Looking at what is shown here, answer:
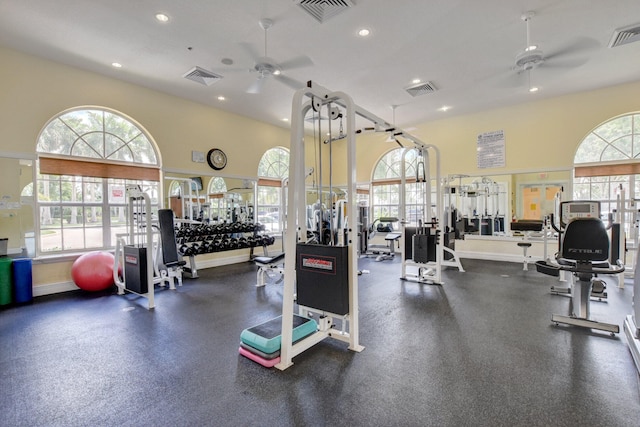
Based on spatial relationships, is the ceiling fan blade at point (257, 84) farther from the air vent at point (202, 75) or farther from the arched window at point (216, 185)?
the arched window at point (216, 185)

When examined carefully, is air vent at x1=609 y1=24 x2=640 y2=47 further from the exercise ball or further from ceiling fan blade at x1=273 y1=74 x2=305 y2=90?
the exercise ball

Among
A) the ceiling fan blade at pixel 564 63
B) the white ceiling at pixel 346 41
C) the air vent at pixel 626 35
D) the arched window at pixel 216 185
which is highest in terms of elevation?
the white ceiling at pixel 346 41

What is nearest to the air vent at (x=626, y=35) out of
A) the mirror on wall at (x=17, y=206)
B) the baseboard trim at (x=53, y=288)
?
the mirror on wall at (x=17, y=206)

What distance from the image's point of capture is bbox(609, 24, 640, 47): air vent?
3.64 meters

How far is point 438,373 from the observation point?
2248 millimetres

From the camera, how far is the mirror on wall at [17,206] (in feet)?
13.9

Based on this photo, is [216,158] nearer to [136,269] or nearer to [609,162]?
[136,269]

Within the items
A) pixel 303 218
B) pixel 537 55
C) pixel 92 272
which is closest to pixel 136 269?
pixel 92 272

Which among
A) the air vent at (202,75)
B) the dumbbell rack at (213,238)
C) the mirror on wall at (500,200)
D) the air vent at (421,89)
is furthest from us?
the mirror on wall at (500,200)

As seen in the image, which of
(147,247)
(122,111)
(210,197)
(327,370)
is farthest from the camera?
(210,197)

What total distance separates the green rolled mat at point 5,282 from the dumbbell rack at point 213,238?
84.8 inches

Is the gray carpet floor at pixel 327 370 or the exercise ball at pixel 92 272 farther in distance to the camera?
the exercise ball at pixel 92 272

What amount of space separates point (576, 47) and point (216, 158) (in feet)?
21.4

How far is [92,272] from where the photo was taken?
454 cm
